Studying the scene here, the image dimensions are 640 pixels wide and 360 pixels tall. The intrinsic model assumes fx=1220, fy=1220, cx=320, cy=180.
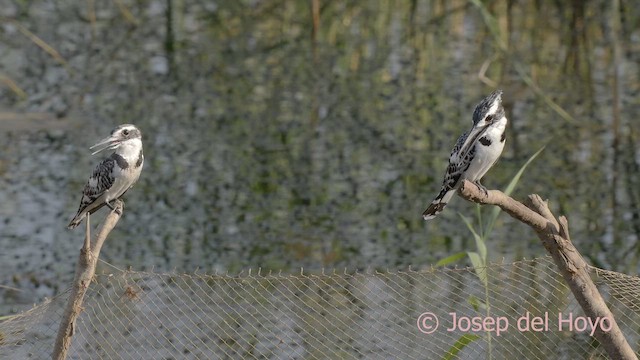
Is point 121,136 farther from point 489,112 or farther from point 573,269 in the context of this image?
point 573,269

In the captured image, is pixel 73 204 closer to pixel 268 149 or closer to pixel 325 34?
pixel 268 149

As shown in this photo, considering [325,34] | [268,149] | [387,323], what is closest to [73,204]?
[268,149]

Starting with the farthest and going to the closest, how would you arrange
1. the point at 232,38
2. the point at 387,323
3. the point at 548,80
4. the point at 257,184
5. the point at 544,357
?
the point at 232,38 → the point at 548,80 → the point at 257,184 → the point at 387,323 → the point at 544,357

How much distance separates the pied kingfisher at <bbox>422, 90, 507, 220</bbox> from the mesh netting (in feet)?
1.92

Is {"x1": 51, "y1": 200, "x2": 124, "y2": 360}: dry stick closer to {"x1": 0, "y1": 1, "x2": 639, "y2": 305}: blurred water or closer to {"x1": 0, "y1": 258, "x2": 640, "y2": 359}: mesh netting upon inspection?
{"x1": 0, "y1": 258, "x2": 640, "y2": 359}: mesh netting

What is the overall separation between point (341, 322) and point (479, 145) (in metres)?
1.57

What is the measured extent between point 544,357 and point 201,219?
325cm

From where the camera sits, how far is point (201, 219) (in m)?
8.59

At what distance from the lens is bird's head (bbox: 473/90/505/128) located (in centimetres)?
525

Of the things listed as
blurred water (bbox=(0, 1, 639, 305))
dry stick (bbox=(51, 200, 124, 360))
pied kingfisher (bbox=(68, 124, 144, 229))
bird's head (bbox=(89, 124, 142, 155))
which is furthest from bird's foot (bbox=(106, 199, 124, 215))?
blurred water (bbox=(0, 1, 639, 305))

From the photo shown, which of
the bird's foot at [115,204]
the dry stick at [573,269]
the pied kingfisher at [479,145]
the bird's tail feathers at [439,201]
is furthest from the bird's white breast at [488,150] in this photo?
the bird's foot at [115,204]

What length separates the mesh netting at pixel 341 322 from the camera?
6.02 meters

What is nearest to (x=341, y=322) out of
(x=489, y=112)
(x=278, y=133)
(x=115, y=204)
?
(x=115, y=204)

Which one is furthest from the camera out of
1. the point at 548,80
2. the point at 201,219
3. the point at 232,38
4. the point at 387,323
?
the point at 232,38
